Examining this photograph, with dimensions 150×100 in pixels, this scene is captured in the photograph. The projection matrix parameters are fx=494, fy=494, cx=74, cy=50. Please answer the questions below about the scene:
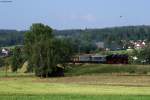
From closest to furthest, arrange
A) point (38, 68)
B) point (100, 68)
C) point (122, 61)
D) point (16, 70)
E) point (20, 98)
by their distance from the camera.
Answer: point (20, 98), point (38, 68), point (100, 68), point (16, 70), point (122, 61)

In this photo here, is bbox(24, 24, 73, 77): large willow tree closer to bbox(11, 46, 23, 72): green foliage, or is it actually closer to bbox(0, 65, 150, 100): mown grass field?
bbox(11, 46, 23, 72): green foliage

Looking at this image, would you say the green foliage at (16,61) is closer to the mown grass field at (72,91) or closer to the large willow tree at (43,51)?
the large willow tree at (43,51)

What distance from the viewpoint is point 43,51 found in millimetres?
90688

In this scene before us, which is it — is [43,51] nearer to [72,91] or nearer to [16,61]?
[16,61]

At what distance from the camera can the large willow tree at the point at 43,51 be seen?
88.8 metres

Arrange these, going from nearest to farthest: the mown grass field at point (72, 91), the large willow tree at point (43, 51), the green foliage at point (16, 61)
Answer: the mown grass field at point (72, 91) < the large willow tree at point (43, 51) < the green foliage at point (16, 61)

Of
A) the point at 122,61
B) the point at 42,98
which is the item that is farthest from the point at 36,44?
the point at 42,98

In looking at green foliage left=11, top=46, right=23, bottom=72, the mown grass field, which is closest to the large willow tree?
green foliage left=11, top=46, right=23, bottom=72

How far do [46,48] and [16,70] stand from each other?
25117 millimetres

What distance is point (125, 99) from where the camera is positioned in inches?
1123

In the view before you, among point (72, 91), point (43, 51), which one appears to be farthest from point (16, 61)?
point (72, 91)

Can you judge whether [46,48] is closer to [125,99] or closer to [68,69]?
[68,69]

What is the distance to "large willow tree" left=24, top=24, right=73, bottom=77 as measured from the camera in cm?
8875

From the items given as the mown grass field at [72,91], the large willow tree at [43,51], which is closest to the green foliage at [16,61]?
the large willow tree at [43,51]
